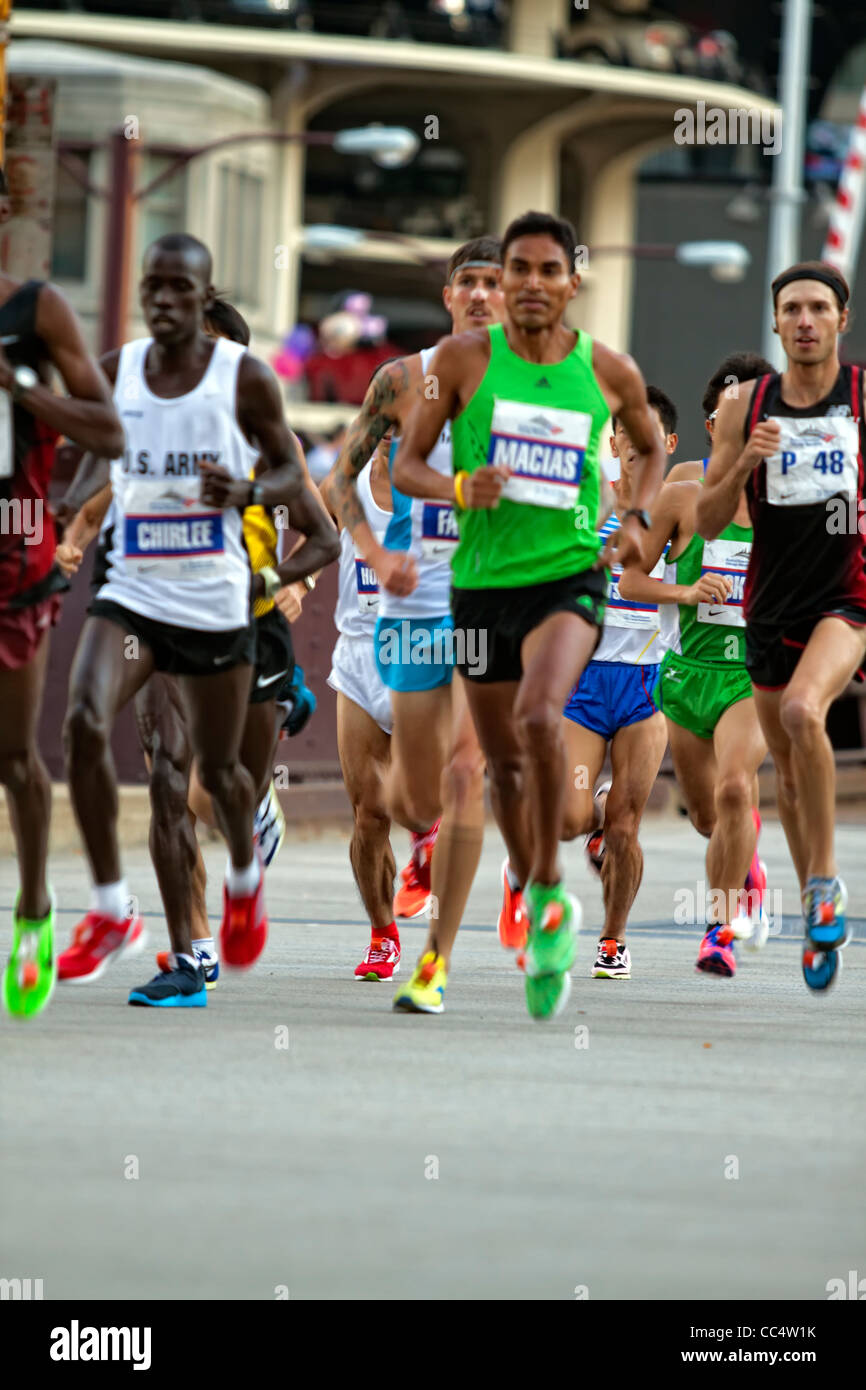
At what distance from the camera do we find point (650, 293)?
54.7 m

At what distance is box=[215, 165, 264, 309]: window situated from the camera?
4575cm

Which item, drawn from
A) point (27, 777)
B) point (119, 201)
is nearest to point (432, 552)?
point (27, 777)

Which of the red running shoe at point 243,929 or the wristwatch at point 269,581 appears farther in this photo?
the red running shoe at point 243,929

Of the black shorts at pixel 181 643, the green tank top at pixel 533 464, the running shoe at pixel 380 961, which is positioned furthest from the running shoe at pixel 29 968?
the running shoe at pixel 380 961

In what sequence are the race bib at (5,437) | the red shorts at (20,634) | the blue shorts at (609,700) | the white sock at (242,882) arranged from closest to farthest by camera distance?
the race bib at (5,437)
the red shorts at (20,634)
the white sock at (242,882)
the blue shorts at (609,700)

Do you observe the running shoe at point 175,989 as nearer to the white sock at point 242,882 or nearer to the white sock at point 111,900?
the white sock at point 242,882

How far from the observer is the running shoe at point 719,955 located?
895cm

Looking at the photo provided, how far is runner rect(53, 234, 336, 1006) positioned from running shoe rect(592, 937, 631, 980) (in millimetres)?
2246

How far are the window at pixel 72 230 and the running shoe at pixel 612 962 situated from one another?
33.9 meters

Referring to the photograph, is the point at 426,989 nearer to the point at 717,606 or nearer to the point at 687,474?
the point at 717,606

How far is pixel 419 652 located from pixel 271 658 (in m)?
0.50

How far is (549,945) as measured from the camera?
695cm
